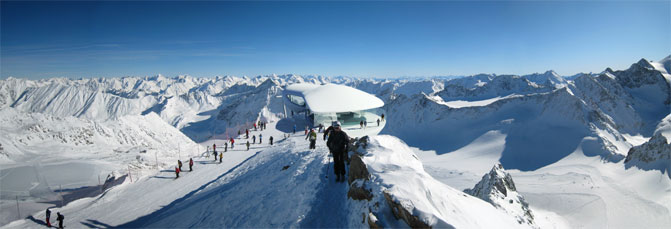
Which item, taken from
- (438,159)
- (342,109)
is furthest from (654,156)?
(342,109)

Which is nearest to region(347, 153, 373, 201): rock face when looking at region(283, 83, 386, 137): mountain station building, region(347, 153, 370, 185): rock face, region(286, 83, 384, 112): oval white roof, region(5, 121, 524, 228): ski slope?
region(347, 153, 370, 185): rock face

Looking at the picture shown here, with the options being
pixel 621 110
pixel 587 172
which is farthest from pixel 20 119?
pixel 621 110

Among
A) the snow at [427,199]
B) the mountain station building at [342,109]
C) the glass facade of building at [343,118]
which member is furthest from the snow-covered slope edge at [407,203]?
the glass facade of building at [343,118]

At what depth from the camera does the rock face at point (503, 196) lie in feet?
30.6

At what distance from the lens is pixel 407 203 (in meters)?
5.14

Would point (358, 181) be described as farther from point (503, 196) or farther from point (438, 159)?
point (438, 159)

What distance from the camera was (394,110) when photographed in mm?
51094

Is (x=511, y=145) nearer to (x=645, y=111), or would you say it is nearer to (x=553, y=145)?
(x=553, y=145)

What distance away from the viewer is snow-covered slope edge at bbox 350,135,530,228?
16.4 feet

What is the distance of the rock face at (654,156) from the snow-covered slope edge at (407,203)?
21251mm

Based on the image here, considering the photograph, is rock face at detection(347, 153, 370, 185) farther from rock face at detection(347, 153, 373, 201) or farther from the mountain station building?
the mountain station building

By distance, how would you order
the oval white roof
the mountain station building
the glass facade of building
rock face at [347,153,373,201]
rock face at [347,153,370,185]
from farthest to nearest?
the oval white roof
the glass facade of building
the mountain station building
rock face at [347,153,370,185]
rock face at [347,153,373,201]

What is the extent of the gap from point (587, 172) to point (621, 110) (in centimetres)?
4353

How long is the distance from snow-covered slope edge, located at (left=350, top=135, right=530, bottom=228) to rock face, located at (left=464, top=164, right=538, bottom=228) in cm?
253
